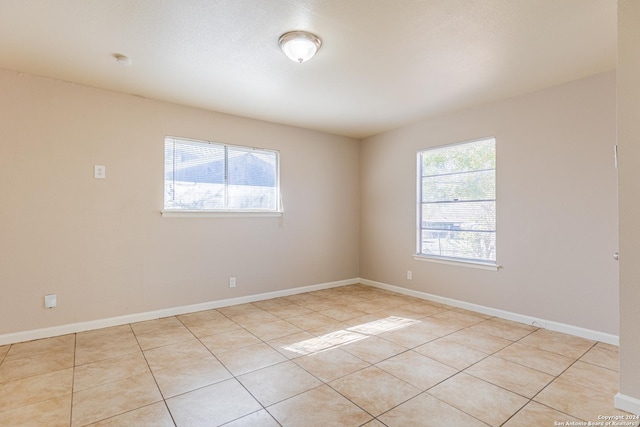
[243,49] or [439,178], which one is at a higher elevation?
[243,49]

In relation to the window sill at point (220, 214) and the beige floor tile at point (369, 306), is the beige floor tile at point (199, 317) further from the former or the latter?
the beige floor tile at point (369, 306)

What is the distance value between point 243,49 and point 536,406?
10.4 ft

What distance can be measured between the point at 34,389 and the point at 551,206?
4.57 meters

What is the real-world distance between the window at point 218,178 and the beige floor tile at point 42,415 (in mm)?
2195

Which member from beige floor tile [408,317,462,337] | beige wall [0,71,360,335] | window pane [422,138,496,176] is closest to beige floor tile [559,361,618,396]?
beige floor tile [408,317,462,337]

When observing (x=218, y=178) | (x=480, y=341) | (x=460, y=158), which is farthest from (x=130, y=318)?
(x=460, y=158)

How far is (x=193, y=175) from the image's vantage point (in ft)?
13.0

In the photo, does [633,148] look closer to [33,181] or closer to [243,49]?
[243,49]

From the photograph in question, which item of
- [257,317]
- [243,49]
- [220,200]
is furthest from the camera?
[220,200]

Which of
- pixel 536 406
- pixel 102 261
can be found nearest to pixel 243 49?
pixel 102 261

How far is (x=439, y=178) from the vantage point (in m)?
4.38

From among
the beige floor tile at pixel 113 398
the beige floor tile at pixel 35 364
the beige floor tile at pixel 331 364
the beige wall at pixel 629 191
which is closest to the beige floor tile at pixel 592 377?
the beige wall at pixel 629 191

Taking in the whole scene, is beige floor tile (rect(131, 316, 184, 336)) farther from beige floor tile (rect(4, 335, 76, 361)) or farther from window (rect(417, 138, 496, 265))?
window (rect(417, 138, 496, 265))

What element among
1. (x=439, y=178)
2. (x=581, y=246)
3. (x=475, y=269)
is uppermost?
(x=439, y=178)
